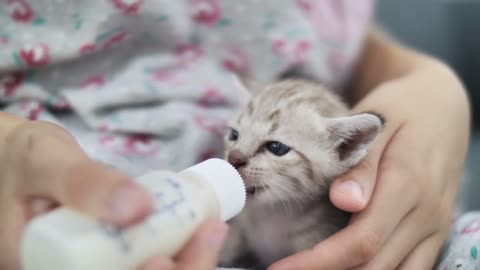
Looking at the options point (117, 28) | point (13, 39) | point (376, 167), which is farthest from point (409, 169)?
point (13, 39)

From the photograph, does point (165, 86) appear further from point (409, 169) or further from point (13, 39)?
point (409, 169)

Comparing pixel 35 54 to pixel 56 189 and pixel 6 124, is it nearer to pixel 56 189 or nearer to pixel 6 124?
pixel 6 124

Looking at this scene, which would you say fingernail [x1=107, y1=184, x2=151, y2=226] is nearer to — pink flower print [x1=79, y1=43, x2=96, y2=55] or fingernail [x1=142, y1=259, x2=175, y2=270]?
fingernail [x1=142, y1=259, x2=175, y2=270]

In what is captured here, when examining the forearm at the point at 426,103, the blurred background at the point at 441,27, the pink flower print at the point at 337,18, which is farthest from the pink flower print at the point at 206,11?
the blurred background at the point at 441,27

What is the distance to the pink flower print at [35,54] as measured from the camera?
0.96 meters

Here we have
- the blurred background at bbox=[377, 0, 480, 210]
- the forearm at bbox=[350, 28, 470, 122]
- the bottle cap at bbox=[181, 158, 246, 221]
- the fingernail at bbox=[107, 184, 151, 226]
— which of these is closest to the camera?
the fingernail at bbox=[107, 184, 151, 226]

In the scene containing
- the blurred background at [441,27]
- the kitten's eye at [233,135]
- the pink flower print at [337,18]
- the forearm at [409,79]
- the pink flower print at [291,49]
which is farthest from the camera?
the blurred background at [441,27]

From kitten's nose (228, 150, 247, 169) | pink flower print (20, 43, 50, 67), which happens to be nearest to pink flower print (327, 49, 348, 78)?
kitten's nose (228, 150, 247, 169)

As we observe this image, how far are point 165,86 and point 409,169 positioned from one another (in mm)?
530

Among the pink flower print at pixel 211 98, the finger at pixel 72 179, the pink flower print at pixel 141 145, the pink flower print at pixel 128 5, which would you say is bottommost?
the pink flower print at pixel 141 145

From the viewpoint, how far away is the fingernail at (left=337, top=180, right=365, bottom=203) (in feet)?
2.59

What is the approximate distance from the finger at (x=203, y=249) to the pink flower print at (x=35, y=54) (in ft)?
1.87

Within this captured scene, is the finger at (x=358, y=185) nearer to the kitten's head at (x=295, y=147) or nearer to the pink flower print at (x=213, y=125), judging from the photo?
the kitten's head at (x=295, y=147)

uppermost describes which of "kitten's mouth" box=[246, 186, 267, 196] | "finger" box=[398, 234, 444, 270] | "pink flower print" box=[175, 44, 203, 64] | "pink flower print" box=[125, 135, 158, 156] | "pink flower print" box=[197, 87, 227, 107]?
"pink flower print" box=[175, 44, 203, 64]
